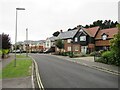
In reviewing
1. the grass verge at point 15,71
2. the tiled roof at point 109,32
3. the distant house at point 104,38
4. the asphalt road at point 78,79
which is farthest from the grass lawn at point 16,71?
the distant house at point 104,38

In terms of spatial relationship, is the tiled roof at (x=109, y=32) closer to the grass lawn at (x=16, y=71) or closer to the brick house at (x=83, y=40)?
the brick house at (x=83, y=40)

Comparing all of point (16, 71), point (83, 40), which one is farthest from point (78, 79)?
point (83, 40)

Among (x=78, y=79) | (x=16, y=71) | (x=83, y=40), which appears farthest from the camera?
(x=83, y=40)

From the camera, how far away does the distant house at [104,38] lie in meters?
60.2

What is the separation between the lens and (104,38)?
61.8 meters

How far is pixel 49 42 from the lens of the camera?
358 ft

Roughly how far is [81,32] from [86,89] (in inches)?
2133

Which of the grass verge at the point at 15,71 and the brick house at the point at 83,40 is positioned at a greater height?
the brick house at the point at 83,40

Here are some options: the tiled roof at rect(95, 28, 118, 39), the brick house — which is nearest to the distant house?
the tiled roof at rect(95, 28, 118, 39)

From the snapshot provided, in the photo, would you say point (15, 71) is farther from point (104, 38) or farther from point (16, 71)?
point (104, 38)

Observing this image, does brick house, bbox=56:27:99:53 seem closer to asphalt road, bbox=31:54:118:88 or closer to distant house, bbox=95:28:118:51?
distant house, bbox=95:28:118:51

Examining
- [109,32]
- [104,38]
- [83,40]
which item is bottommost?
[83,40]

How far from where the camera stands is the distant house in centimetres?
6019

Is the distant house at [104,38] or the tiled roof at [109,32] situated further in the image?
the distant house at [104,38]
